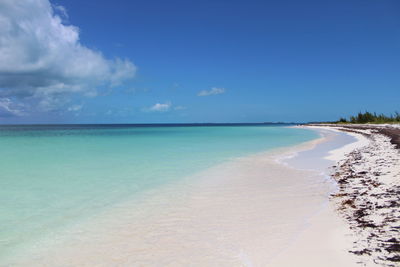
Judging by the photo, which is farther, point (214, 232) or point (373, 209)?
point (373, 209)

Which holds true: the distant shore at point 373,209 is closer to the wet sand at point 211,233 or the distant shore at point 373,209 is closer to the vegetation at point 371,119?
the wet sand at point 211,233

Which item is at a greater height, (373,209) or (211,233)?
(373,209)

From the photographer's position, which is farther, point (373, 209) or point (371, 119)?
point (371, 119)

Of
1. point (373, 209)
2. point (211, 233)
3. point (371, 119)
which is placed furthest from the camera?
point (371, 119)

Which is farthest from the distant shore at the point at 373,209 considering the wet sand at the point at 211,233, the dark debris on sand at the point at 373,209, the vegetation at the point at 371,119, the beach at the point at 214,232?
the vegetation at the point at 371,119

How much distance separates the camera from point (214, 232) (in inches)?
187

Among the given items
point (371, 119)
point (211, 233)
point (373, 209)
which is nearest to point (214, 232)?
point (211, 233)

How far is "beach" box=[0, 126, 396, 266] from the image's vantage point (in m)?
3.82

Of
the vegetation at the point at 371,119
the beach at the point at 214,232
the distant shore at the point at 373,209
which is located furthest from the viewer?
the vegetation at the point at 371,119

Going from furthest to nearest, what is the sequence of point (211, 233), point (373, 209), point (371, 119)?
1. point (371, 119)
2. point (373, 209)
3. point (211, 233)

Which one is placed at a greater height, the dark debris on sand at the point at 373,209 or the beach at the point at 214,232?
the dark debris on sand at the point at 373,209

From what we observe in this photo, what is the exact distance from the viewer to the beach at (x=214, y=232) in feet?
12.5

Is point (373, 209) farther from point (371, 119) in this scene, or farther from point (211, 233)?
point (371, 119)

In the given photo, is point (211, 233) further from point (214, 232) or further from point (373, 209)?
point (373, 209)
